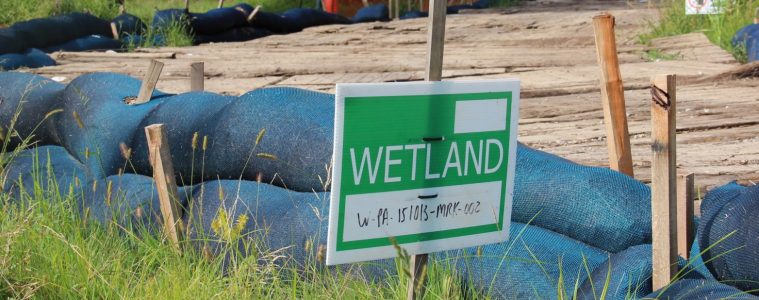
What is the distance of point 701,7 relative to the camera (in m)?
8.48

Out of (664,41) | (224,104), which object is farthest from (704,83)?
(224,104)

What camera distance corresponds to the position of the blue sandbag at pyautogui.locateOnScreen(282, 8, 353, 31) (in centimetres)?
1261

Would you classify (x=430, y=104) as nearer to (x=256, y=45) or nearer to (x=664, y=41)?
(x=664, y=41)

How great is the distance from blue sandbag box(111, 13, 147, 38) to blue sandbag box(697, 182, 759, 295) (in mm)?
8923

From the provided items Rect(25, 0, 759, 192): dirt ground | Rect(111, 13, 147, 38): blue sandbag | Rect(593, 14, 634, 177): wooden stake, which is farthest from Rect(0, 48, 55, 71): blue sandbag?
Rect(593, 14, 634, 177): wooden stake

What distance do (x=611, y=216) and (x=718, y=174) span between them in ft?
4.64

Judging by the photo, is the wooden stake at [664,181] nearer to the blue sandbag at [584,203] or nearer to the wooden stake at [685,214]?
the wooden stake at [685,214]

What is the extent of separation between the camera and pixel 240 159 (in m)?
3.42

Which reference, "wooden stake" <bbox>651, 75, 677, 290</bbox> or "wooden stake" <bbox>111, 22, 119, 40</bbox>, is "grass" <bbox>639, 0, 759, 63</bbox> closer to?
"wooden stake" <bbox>111, 22, 119, 40</bbox>

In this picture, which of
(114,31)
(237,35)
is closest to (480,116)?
(114,31)

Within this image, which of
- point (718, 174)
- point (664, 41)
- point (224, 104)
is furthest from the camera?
point (664, 41)

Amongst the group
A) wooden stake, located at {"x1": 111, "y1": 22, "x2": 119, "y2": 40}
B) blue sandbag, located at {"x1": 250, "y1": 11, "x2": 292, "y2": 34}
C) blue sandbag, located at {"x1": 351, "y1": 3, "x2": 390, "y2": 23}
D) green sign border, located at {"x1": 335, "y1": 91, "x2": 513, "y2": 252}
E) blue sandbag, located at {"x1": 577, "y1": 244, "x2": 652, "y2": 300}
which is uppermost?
green sign border, located at {"x1": 335, "y1": 91, "x2": 513, "y2": 252}

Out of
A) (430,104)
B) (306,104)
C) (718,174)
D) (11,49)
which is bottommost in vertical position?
(11,49)

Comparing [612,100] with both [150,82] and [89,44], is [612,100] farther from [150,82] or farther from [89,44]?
[89,44]
